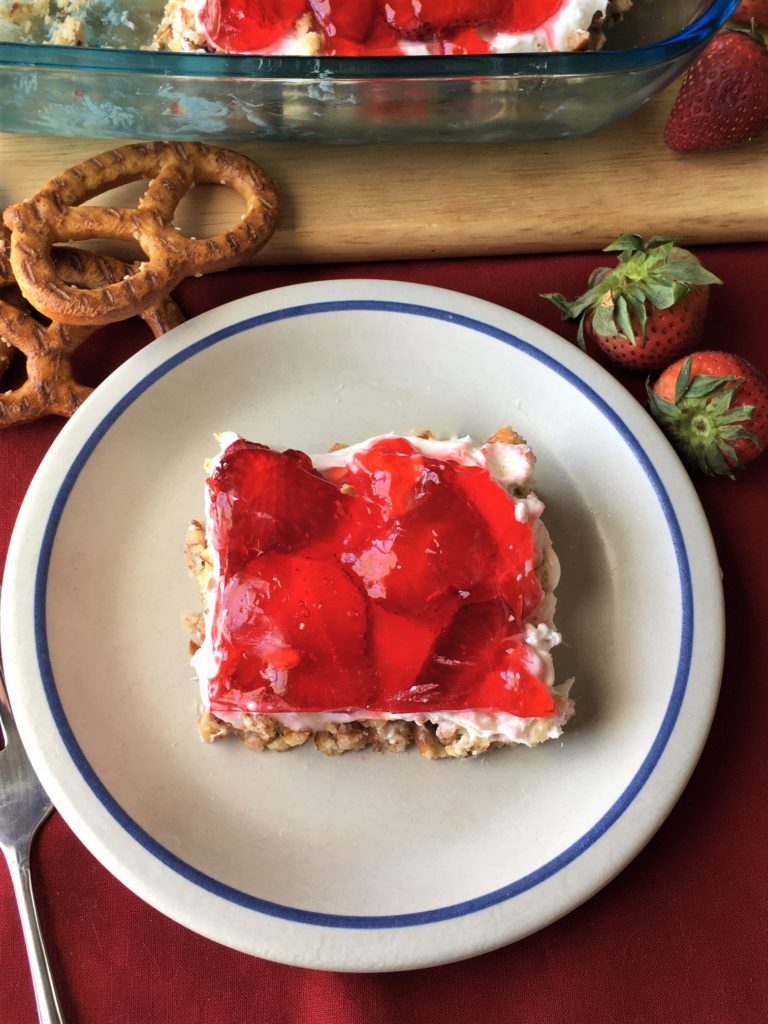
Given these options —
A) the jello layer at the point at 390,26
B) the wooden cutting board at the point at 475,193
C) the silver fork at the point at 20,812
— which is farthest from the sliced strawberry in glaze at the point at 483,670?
the jello layer at the point at 390,26

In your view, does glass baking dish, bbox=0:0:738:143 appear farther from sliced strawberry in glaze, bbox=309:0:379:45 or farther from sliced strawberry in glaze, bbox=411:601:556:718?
sliced strawberry in glaze, bbox=411:601:556:718

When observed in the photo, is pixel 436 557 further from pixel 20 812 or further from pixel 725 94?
pixel 725 94

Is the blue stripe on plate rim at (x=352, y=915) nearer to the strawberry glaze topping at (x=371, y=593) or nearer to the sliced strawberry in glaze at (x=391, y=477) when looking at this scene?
the strawberry glaze topping at (x=371, y=593)

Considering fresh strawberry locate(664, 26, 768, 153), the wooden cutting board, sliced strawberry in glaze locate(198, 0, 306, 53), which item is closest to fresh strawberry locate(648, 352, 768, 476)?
the wooden cutting board

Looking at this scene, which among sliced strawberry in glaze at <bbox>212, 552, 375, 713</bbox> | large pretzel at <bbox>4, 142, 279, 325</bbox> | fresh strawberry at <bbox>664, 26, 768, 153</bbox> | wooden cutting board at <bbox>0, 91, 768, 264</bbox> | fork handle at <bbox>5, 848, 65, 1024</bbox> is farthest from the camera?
wooden cutting board at <bbox>0, 91, 768, 264</bbox>

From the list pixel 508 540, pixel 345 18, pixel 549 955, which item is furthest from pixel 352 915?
pixel 345 18

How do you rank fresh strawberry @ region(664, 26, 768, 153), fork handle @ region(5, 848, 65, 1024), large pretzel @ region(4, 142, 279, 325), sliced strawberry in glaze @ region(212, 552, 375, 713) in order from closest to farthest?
sliced strawberry in glaze @ region(212, 552, 375, 713) < fork handle @ region(5, 848, 65, 1024) < large pretzel @ region(4, 142, 279, 325) < fresh strawberry @ region(664, 26, 768, 153)
